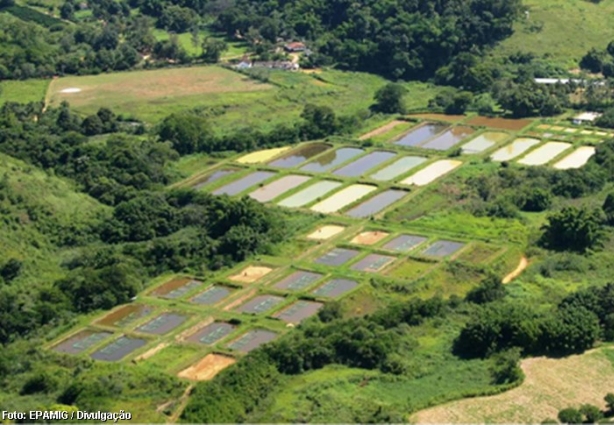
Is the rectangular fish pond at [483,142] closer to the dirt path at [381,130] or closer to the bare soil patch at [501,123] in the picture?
the bare soil patch at [501,123]

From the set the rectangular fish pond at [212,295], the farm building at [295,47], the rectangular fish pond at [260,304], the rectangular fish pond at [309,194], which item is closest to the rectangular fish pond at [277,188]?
the rectangular fish pond at [309,194]

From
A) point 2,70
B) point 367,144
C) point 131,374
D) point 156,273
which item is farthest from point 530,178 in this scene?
point 2,70

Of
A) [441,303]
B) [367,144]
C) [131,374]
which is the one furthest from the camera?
[367,144]

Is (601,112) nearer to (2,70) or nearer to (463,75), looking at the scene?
(463,75)

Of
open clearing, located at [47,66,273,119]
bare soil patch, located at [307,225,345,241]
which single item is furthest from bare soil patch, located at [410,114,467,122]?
bare soil patch, located at [307,225,345,241]

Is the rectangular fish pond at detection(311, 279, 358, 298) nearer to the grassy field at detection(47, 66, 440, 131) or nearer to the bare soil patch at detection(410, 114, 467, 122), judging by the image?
the grassy field at detection(47, 66, 440, 131)

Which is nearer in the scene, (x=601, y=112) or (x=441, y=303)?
(x=441, y=303)
